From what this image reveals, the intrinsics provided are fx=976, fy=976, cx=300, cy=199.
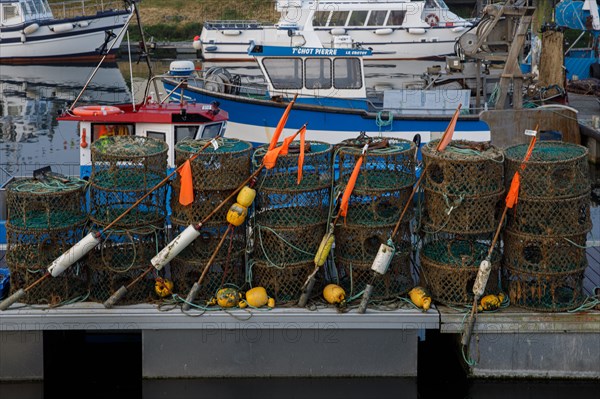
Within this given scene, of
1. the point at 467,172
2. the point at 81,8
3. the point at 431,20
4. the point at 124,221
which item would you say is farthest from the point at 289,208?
the point at 81,8

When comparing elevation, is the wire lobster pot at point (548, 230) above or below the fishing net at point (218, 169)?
below

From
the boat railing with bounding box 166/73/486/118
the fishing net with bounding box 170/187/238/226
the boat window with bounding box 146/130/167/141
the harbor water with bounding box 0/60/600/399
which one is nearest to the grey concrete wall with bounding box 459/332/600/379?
the harbor water with bounding box 0/60/600/399

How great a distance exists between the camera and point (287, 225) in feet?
30.8

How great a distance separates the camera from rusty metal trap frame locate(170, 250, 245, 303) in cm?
950

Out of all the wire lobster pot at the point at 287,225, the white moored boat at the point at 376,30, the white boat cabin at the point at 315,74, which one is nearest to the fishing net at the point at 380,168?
the wire lobster pot at the point at 287,225

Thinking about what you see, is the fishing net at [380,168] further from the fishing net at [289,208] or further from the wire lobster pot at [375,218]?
the fishing net at [289,208]

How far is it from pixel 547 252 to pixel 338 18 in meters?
30.2

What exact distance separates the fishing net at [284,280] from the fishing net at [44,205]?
1826mm

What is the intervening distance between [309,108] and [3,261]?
27.4 ft

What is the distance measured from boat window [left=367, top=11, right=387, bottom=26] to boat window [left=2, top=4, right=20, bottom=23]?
49.9 feet

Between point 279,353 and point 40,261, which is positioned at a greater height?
point 40,261

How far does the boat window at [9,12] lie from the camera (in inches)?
1649

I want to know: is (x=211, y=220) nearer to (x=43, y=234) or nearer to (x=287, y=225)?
(x=287, y=225)

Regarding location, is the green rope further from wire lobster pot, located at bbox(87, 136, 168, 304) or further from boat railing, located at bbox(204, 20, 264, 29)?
boat railing, located at bbox(204, 20, 264, 29)
